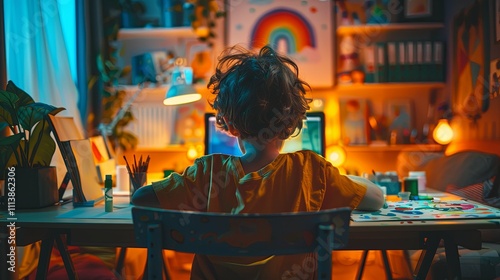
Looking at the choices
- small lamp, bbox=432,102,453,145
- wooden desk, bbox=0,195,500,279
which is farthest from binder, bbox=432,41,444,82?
wooden desk, bbox=0,195,500,279

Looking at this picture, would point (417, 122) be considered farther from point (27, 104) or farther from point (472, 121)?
point (27, 104)

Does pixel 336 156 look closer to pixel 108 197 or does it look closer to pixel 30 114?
pixel 108 197

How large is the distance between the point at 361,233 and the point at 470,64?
186 centimetres

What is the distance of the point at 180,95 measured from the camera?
2.13 m

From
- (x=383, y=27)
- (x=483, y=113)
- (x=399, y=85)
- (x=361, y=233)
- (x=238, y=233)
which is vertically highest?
(x=383, y=27)

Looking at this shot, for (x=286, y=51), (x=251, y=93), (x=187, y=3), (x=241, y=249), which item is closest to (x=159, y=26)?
(x=187, y=3)

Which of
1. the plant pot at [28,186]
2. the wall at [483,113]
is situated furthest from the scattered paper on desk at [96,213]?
the wall at [483,113]

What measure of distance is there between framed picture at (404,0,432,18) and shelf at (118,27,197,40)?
4.98 ft

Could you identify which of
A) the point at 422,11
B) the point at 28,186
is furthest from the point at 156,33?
the point at 28,186

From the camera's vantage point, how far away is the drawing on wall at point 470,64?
8.61 feet

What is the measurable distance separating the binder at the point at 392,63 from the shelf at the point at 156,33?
1.37m

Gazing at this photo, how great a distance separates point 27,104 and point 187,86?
744 millimetres

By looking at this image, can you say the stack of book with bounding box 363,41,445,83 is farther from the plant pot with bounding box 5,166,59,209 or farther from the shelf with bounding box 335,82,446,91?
the plant pot with bounding box 5,166,59,209

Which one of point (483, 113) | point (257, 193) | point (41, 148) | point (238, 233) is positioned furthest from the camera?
point (483, 113)
